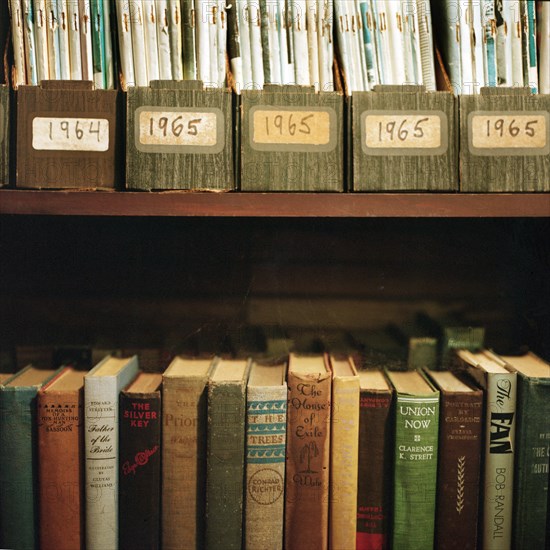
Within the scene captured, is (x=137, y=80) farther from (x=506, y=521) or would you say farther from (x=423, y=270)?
(x=506, y=521)

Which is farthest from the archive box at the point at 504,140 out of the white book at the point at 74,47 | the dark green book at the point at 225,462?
the white book at the point at 74,47

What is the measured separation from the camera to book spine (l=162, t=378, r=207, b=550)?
761mm

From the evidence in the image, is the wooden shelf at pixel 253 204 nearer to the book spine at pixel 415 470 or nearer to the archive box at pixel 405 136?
the archive box at pixel 405 136

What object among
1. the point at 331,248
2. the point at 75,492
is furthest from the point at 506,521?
the point at 75,492

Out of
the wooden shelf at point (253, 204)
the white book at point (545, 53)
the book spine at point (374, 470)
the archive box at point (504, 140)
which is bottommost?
the book spine at point (374, 470)

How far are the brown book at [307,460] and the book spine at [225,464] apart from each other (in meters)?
0.07

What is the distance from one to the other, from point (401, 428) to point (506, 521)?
220 millimetres

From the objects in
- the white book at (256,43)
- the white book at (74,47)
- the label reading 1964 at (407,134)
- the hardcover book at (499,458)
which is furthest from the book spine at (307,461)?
the white book at (74,47)

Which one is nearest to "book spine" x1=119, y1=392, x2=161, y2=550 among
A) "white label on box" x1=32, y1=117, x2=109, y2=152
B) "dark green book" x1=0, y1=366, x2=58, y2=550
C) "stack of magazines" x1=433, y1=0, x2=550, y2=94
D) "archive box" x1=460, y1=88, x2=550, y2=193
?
"dark green book" x1=0, y1=366, x2=58, y2=550

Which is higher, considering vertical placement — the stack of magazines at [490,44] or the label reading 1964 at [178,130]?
the stack of magazines at [490,44]

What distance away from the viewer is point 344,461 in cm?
76

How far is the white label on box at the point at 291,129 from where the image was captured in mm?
712

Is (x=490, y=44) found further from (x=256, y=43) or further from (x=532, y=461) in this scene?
(x=532, y=461)

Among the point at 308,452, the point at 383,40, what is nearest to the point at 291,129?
the point at 383,40
